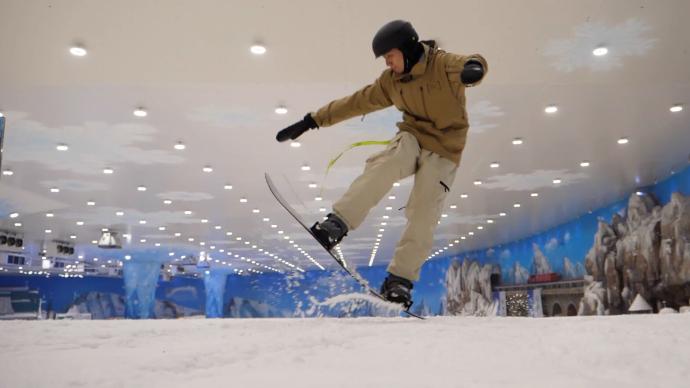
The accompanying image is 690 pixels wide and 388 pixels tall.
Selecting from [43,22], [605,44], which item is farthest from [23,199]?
[605,44]

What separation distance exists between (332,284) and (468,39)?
2605 cm

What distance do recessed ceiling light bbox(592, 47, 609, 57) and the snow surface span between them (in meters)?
3.46

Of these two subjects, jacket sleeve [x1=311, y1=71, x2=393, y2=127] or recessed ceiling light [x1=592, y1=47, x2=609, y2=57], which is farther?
recessed ceiling light [x1=592, y1=47, x2=609, y2=57]

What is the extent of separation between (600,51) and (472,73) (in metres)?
3.27

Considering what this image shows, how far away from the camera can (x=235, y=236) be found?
15.7 metres

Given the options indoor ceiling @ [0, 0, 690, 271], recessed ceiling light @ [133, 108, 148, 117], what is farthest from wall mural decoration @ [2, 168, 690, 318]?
recessed ceiling light @ [133, 108, 148, 117]

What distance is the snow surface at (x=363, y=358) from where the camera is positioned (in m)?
1.07

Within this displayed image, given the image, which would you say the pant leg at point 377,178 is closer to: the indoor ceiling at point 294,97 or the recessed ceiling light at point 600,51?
the indoor ceiling at point 294,97

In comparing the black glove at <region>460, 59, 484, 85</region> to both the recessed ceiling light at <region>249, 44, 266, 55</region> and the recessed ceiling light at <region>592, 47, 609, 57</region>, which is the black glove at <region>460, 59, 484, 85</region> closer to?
the recessed ceiling light at <region>249, 44, 266, 55</region>

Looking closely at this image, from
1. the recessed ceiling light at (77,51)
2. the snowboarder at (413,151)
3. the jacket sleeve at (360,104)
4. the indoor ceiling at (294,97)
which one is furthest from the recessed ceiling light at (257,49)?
the snowboarder at (413,151)

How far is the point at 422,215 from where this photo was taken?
2725mm

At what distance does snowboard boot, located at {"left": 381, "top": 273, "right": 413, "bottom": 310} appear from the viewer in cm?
270

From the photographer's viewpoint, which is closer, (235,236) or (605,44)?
(605,44)

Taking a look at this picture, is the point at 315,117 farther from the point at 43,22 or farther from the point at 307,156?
the point at 307,156
